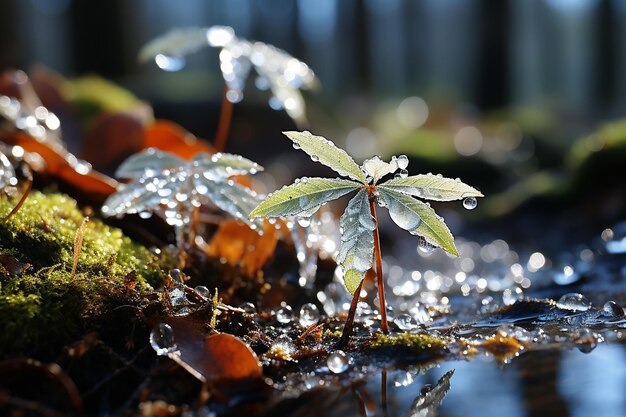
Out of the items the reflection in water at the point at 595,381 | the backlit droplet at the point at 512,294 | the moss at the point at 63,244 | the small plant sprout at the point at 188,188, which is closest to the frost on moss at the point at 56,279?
the moss at the point at 63,244

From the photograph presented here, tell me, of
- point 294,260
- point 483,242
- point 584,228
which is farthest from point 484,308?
point 483,242

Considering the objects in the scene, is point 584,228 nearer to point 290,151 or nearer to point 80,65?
point 290,151

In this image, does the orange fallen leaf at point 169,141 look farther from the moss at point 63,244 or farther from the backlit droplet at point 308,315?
the backlit droplet at point 308,315

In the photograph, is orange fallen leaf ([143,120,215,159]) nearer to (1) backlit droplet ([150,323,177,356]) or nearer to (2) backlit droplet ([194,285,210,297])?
(2) backlit droplet ([194,285,210,297])

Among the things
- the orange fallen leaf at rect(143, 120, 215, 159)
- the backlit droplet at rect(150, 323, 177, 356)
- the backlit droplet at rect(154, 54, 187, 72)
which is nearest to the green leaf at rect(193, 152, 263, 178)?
the backlit droplet at rect(150, 323, 177, 356)

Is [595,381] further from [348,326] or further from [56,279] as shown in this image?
[56,279]

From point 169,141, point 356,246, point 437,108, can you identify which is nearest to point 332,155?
point 356,246
